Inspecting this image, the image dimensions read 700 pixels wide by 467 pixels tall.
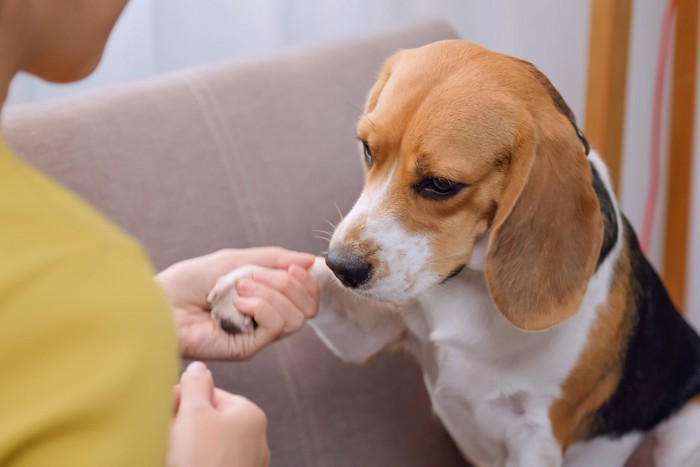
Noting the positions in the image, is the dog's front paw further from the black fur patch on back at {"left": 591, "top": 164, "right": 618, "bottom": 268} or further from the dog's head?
the black fur patch on back at {"left": 591, "top": 164, "right": 618, "bottom": 268}

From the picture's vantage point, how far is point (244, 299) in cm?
113

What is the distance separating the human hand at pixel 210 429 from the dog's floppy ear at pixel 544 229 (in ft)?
1.05

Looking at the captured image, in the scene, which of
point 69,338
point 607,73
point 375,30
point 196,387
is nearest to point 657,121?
point 607,73

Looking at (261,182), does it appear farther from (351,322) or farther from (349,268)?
(349,268)

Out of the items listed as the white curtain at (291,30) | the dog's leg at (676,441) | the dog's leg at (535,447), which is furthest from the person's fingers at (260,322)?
the white curtain at (291,30)

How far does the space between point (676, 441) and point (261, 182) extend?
2.30 ft

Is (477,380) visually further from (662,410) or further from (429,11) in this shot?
(429,11)

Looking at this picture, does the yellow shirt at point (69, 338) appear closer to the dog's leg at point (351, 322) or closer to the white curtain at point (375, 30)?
the dog's leg at point (351, 322)

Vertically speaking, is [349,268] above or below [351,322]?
above

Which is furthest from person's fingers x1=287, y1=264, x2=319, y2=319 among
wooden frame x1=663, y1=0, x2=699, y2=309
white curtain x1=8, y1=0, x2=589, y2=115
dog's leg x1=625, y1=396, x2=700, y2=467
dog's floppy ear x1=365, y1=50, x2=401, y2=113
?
wooden frame x1=663, y1=0, x2=699, y2=309

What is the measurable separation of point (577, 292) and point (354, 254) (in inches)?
10.4

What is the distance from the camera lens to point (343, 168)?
4.67 ft

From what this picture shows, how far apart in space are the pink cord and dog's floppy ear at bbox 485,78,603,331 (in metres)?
1.17

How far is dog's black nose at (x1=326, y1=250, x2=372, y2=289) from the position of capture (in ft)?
3.39
